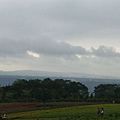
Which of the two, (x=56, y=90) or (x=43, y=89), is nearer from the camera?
(x=43, y=89)

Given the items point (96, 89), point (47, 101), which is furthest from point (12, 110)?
point (96, 89)

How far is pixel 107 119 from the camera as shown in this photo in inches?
1384

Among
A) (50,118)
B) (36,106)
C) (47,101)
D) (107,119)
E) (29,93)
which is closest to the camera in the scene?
(107,119)

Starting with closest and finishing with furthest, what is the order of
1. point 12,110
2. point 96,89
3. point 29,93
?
point 12,110, point 29,93, point 96,89

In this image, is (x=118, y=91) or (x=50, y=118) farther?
(x=118, y=91)

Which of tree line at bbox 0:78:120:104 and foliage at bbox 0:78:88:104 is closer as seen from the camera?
tree line at bbox 0:78:120:104

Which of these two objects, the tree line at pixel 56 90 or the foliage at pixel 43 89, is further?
the foliage at pixel 43 89

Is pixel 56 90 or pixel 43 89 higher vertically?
pixel 43 89

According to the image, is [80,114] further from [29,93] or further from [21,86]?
[21,86]

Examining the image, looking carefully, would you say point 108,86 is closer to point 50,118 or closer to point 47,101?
point 47,101

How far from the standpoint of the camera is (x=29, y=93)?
256 feet

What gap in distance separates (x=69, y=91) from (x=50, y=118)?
4601 centimetres

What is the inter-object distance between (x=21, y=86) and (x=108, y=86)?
23.3 m

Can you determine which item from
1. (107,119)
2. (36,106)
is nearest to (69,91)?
(36,106)
